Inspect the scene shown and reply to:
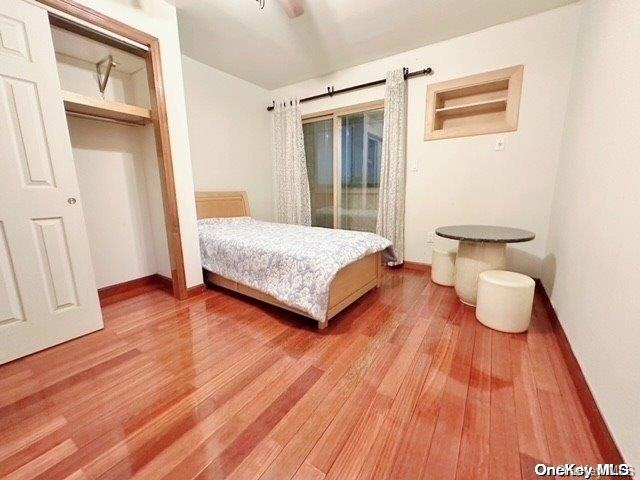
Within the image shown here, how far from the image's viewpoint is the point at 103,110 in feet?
6.64

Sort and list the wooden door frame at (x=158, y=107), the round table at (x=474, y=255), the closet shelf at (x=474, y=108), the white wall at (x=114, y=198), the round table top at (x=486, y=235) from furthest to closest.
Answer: the closet shelf at (x=474, y=108) → the white wall at (x=114, y=198) → the round table at (x=474, y=255) → the round table top at (x=486, y=235) → the wooden door frame at (x=158, y=107)

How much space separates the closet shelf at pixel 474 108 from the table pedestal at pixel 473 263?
4.85 feet

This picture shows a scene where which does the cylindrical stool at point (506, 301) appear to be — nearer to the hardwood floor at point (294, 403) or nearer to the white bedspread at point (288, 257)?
the hardwood floor at point (294, 403)

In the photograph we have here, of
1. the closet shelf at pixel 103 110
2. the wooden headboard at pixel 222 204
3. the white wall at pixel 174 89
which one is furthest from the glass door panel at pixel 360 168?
the closet shelf at pixel 103 110

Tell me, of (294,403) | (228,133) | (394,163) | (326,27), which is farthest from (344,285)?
(228,133)

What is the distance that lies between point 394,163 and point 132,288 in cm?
311

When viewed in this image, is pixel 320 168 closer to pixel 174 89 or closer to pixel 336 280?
pixel 174 89

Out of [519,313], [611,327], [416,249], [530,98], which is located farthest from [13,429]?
[530,98]

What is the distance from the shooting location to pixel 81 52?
2.11 m

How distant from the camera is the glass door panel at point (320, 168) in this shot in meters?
3.79

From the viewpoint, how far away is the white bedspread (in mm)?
1804

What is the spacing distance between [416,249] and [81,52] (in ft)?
12.1

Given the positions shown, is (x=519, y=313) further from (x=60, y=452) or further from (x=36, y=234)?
(x=36, y=234)

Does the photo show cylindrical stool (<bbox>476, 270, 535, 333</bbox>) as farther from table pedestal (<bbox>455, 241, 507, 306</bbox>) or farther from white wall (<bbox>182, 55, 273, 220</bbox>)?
white wall (<bbox>182, 55, 273, 220</bbox>)
